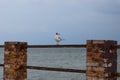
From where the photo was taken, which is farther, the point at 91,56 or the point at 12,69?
the point at 12,69

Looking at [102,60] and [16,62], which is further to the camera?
[16,62]

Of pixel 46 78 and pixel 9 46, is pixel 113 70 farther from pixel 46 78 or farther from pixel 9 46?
pixel 46 78

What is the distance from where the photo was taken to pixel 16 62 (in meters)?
8.52

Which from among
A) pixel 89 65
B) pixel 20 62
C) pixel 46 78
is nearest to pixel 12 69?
pixel 20 62

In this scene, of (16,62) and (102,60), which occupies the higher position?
(102,60)

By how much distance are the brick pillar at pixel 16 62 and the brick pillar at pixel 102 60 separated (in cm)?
193

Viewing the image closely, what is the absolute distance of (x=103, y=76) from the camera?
267 inches

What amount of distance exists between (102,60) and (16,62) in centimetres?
231

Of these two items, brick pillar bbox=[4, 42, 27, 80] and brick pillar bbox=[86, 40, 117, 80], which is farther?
brick pillar bbox=[4, 42, 27, 80]

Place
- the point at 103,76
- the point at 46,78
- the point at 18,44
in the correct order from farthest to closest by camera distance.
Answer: the point at 46,78, the point at 18,44, the point at 103,76

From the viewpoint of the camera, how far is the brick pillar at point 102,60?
6770 millimetres

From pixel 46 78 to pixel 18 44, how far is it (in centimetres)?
2713

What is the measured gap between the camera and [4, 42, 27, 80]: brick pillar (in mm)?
8492

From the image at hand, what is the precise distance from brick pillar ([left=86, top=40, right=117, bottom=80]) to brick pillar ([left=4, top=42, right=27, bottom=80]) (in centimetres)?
193
